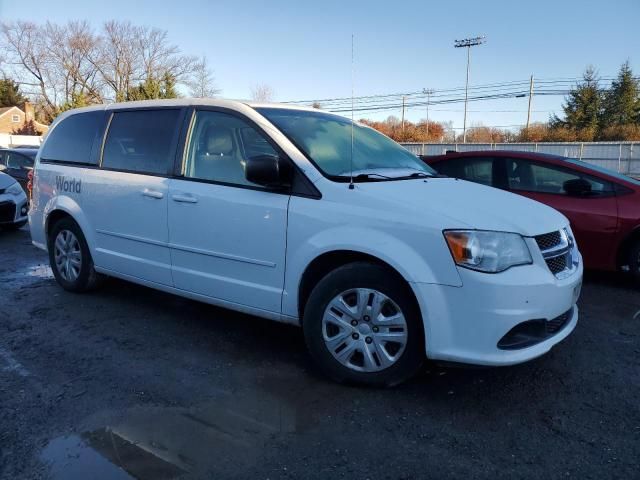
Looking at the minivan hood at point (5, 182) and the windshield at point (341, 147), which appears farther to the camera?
the minivan hood at point (5, 182)

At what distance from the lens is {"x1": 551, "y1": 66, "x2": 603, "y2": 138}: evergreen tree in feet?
154

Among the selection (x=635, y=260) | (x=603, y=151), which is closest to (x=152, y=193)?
(x=635, y=260)

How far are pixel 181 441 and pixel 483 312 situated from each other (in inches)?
66.9

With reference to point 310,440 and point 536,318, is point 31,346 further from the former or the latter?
point 536,318

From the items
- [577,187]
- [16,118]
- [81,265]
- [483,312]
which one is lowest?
[81,265]

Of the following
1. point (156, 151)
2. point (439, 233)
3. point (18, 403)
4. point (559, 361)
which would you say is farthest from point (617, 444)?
point (156, 151)

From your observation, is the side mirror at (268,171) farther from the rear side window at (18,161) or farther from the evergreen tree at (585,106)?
the evergreen tree at (585,106)

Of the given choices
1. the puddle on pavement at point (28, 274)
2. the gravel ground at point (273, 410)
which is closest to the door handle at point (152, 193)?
the gravel ground at point (273, 410)

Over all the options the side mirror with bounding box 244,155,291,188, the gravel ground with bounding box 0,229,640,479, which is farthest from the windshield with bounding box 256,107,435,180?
the gravel ground with bounding box 0,229,640,479

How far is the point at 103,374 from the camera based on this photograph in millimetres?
3410

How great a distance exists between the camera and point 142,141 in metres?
4.39

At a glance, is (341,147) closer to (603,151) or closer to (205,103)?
(205,103)

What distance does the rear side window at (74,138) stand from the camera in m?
4.87

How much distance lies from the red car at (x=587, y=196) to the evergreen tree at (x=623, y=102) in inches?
1866
